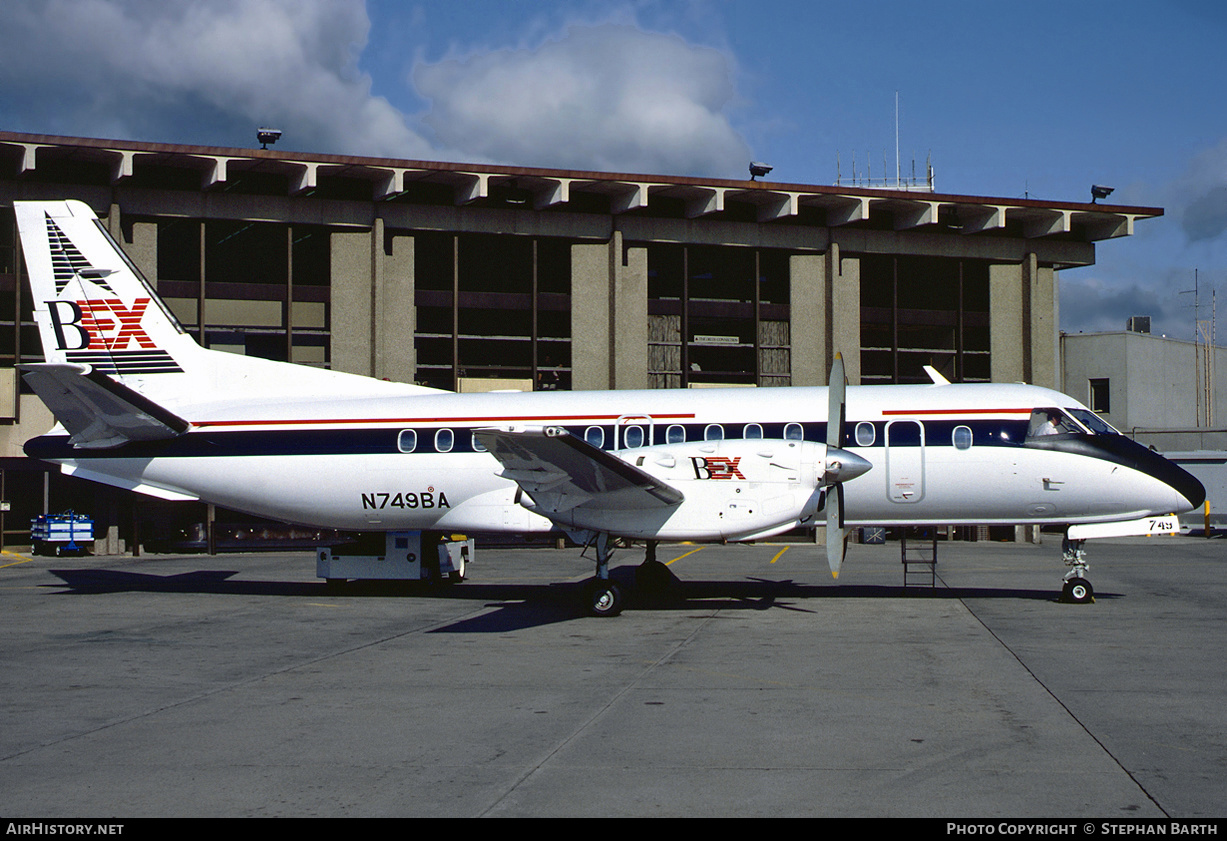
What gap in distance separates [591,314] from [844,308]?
947 centimetres

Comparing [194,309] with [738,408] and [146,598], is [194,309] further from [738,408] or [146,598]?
[738,408]

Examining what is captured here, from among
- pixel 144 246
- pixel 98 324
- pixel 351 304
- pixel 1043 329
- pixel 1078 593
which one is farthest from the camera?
pixel 1043 329

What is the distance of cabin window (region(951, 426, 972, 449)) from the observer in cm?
1844

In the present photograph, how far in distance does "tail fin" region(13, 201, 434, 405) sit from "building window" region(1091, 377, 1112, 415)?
42146 mm

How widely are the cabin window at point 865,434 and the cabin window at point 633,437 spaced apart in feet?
12.5

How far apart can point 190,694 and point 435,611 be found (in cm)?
761

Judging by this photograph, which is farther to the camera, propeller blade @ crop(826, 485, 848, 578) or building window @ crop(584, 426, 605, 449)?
building window @ crop(584, 426, 605, 449)

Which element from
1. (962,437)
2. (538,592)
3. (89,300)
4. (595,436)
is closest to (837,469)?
(962,437)

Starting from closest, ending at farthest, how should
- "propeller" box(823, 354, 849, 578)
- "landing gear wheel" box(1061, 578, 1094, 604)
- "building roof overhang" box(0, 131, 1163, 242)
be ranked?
"propeller" box(823, 354, 849, 578), "landing gear wheel" box(1061, 578, 1094, 604), "building roof overhang" box(0, 131, 1163, 242)

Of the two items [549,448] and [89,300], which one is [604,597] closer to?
[549,448]

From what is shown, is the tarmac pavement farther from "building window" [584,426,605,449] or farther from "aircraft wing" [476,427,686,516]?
"building window" [584,426,605,449]

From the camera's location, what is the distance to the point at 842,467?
54.8ft

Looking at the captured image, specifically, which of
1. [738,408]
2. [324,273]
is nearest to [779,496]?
[738,408]

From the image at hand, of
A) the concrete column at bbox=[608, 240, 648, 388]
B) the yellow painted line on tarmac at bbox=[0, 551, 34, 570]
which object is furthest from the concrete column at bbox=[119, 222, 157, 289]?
the concrete column at bbox=[608, 240, 648, 388]
